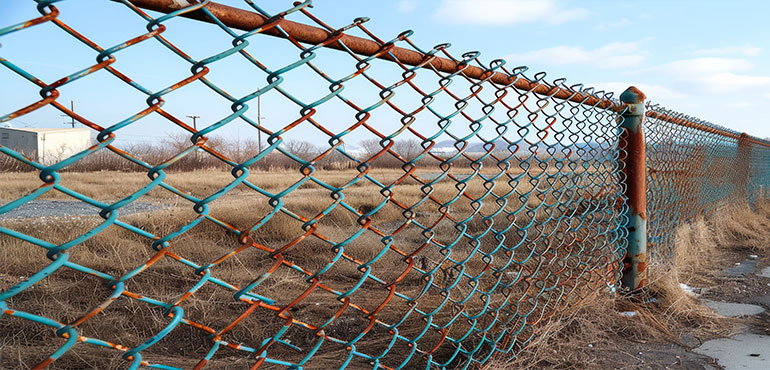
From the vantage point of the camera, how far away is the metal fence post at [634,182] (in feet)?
10.2

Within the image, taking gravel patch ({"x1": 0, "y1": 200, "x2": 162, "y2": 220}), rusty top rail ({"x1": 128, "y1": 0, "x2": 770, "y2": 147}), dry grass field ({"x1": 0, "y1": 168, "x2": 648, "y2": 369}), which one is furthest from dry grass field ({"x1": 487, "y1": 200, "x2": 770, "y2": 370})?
gravel patch ({"x1": 0, "y1": 200, "x2": 162, "y2": 220})

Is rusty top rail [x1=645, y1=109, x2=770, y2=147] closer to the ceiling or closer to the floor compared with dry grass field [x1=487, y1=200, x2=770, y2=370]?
closer to the ceiling

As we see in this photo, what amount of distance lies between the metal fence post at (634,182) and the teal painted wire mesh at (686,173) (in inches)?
12.9

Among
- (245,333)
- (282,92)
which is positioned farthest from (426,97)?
(245,333)

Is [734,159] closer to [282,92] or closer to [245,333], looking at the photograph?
[245,333]

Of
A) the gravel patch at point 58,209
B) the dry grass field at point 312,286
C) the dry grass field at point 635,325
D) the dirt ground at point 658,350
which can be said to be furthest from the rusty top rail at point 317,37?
the gravel patch at point 58,209

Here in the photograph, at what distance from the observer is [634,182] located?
10.2 ft

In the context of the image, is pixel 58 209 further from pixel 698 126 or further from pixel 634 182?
pixel 698 126

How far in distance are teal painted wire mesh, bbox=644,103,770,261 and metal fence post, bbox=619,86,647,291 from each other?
328 millimetres

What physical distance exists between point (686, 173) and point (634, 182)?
218 cm

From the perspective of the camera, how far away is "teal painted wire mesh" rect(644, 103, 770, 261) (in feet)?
12.6

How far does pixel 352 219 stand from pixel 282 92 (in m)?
7.09

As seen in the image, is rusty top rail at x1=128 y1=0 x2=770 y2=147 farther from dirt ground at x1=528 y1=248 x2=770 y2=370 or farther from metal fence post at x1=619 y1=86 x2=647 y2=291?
dirt ground at x1=528 y1=248 x2=770 y2=370

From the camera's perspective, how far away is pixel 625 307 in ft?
9.93
